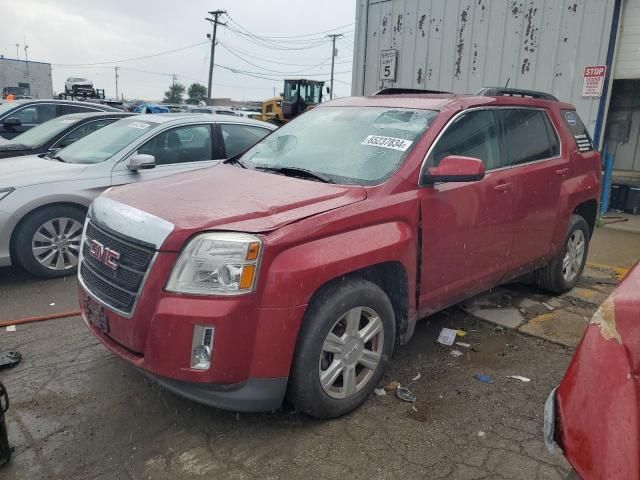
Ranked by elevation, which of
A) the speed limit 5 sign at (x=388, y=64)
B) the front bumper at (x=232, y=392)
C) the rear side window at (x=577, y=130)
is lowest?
the front bumper at (x=232, y=392)

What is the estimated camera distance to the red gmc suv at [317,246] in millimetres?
2465

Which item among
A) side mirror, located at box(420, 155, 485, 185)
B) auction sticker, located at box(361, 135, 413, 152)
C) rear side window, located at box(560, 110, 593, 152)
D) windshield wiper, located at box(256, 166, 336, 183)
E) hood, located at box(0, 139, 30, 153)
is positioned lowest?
hood, located at box(0, 139, 30, 153)

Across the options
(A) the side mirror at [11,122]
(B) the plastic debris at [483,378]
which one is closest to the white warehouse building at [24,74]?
(A) the side mirror at [11,122]

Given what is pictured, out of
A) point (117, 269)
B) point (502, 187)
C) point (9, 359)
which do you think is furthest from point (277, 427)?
point (502, 187)

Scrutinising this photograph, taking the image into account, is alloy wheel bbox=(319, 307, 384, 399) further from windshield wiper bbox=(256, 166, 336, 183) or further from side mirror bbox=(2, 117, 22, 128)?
side mirror bbox=(2, 117, 22, 128)

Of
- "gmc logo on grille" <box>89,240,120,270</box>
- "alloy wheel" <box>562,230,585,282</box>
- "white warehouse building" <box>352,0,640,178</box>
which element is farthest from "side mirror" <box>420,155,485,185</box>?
"white warehouse building" <box>352,0,640,178</box>

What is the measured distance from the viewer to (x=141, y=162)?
16.8ft

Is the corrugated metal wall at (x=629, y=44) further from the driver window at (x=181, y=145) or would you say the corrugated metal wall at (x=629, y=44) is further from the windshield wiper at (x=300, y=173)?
the windshield wiper at (x=300, y=173)

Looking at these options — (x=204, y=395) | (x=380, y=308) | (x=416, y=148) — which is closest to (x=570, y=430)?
(x=380, y=308)

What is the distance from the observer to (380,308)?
2.96m

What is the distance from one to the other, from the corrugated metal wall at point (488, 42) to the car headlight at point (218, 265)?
7.13m

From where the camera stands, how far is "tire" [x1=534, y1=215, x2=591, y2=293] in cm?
479

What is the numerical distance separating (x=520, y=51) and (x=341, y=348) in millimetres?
7136

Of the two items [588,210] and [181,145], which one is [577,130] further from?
[181,145]
